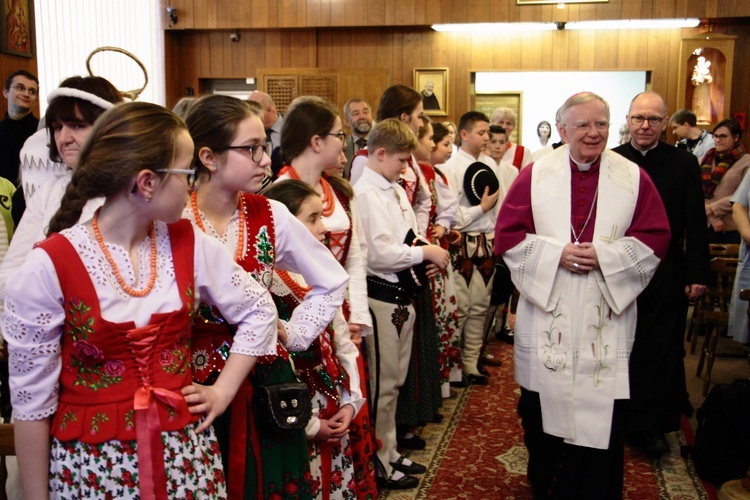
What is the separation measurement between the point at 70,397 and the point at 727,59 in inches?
379

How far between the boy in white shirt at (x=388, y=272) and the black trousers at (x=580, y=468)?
631 millimetres

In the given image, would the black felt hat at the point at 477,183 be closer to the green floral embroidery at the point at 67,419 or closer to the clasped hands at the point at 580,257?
the clasped hands at the point at 580,257

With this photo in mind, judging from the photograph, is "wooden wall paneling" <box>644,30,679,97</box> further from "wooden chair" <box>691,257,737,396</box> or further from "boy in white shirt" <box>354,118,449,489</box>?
"boy in white shirt" <box>354,118,449,489</box>

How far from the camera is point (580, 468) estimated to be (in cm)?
332

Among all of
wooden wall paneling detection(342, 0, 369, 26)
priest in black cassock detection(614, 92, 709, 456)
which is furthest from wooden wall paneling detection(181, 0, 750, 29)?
priest in black cassock detection(614, 92, 709, 456)

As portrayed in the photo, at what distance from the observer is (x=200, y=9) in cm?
1056

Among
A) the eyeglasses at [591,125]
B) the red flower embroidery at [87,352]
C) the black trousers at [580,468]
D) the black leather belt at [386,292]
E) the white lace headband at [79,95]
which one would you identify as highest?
the white lace headband at [79,95]

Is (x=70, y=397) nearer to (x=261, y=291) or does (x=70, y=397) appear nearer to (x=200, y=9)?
(x=261, y=291)

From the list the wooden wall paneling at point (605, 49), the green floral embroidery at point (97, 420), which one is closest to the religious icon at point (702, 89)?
the wooden wall paneling at point (605, 49)

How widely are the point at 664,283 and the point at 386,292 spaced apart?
150 centimetres

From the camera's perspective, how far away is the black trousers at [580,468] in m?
3.28

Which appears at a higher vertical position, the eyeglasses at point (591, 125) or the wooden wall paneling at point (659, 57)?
the wooden wall paneling at point (659, 57)

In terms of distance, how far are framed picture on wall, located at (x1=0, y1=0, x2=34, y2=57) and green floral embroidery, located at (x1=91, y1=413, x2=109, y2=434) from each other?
6555 millimetres

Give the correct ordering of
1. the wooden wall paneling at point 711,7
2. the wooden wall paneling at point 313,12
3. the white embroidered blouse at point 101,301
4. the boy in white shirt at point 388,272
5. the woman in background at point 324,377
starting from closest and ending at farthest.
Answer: the white embroidered blouse at point 101,301
the woman in background at point 324,377
the boy in white shirt at point 388,272
the wooden wall paneling at point 711,7
the wooden wall paneling at point 313,12
